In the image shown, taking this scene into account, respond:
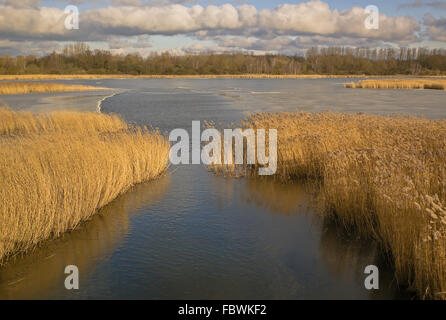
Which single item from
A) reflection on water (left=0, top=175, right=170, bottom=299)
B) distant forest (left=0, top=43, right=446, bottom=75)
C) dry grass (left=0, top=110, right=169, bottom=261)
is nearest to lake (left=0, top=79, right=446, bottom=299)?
reflection on water (left=0, top=175, right=170, bottom=299)

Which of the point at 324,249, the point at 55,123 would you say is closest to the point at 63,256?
the point at 324,249

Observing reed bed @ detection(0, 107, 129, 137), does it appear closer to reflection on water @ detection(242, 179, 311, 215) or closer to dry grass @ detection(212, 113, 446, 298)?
dry grass @ detection(212, 113, 446, 298)

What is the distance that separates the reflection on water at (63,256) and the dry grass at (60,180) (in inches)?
7.6

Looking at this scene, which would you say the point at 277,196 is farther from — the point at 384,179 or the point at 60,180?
the point at 60,180

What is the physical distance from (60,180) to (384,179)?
572 cm

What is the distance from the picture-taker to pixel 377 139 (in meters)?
10.4

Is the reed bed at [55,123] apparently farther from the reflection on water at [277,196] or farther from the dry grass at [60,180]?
the reflection on water at [277,196]

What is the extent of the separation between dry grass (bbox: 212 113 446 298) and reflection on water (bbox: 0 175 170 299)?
4.22 meters

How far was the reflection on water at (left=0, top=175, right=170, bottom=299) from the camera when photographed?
5.63 meters

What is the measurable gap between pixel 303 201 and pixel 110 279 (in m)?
4.97

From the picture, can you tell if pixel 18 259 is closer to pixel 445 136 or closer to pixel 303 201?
pixel 303 201

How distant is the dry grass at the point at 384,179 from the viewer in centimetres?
503

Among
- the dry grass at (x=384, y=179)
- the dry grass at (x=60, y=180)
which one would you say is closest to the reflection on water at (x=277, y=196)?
the dry grass at (x=384, y=179)

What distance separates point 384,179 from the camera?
653cm
